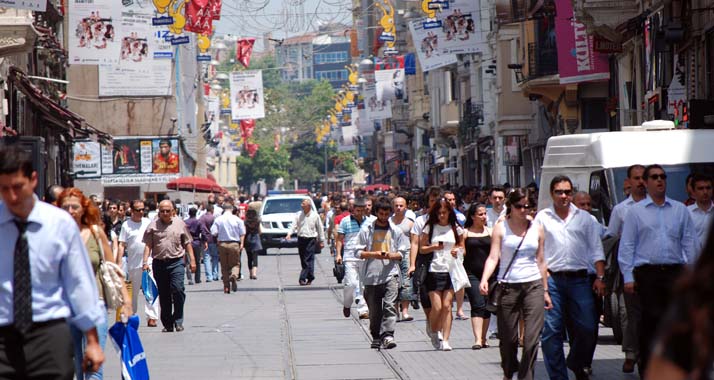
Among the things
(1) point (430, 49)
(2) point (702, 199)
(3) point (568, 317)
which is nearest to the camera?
(3) point (568, 317)

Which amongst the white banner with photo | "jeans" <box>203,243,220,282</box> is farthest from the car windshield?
the white banner with photo

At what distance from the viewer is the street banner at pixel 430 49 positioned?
118ft

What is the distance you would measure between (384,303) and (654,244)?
193 inches

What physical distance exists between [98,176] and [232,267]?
3107 cm

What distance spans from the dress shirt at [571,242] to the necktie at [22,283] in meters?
5.36

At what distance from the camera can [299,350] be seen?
14.9 metres

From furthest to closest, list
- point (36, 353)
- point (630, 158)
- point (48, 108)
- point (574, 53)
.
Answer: point (48, 108), point (574, 53), point (630, 158), point (36, 353)

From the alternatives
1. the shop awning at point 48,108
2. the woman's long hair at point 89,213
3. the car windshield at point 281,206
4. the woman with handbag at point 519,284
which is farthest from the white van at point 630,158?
the car windshield at point 281,206

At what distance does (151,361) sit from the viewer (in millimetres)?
13719

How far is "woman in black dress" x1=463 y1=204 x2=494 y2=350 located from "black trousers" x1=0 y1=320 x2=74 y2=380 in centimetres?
879

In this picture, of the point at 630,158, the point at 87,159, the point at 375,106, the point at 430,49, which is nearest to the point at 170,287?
the point at 630,158

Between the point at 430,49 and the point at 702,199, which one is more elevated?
the point at 430,49

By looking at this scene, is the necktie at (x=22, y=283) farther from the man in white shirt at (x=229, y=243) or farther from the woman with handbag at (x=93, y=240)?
the man in white shirt at (x=229, y=243)

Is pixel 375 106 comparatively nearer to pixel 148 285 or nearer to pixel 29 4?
pixel 29 4
